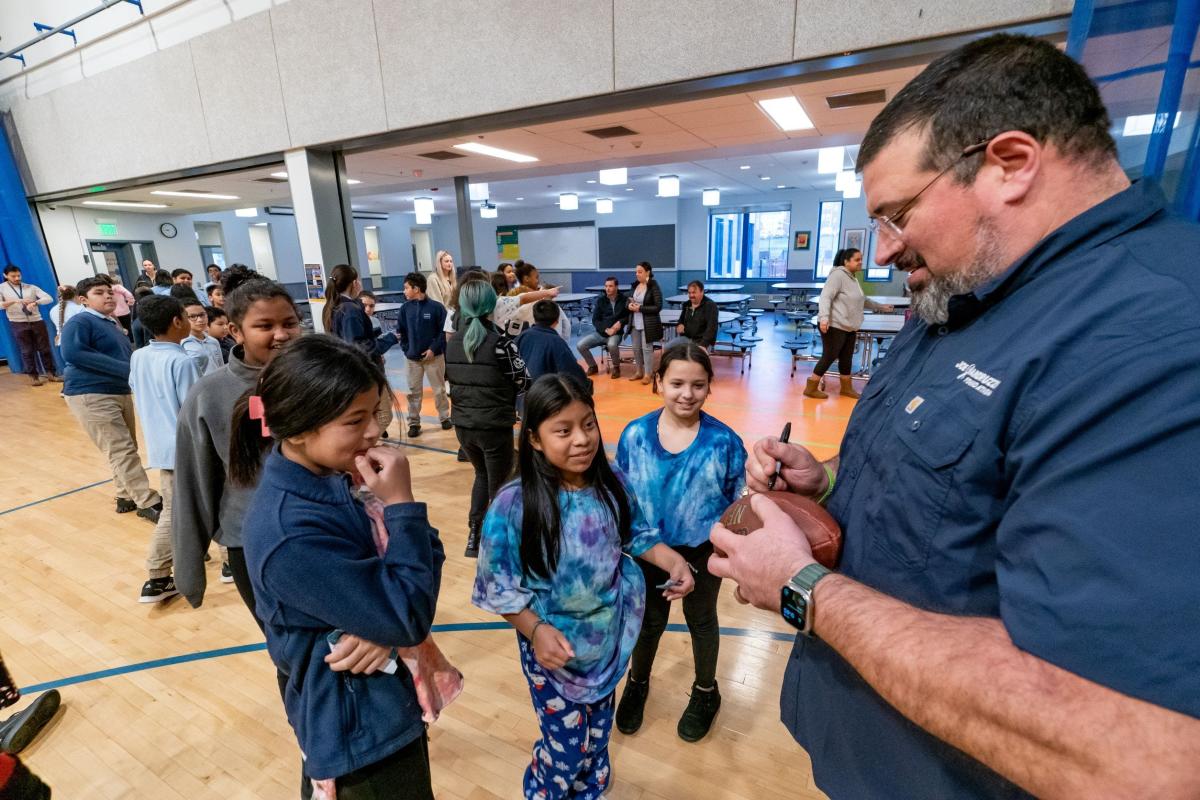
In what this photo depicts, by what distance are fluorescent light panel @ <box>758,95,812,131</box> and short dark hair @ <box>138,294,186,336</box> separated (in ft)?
14.6

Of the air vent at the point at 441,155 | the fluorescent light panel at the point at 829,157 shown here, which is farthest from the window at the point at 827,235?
the air vent at the point at 441,155

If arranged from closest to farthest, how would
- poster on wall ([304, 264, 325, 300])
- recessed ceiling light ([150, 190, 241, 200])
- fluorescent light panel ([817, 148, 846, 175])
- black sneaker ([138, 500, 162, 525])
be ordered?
1. black sneaker ([138, 500, 162, 525])
2. poster on wall ([304, 264, 325, 300])
3. fluorescent light panel ([817, 148, 846, 175])
4. recessed ceiling light ([150, 190, 241, 200])

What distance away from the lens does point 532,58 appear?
412 centimetres

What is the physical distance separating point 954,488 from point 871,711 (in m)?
0.46

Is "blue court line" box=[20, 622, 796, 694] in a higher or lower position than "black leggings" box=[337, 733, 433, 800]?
lower

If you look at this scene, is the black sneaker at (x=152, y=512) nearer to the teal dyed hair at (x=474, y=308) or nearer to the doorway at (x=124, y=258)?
the teal dyed hair at (x=474, y=308)

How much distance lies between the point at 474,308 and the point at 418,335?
2353mm

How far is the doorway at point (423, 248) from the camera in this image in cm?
2230

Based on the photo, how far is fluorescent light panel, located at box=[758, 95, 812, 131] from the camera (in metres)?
4.43

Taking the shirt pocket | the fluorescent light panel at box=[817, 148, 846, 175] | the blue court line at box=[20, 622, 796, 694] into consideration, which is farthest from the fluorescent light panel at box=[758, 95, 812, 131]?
the shirt pocket

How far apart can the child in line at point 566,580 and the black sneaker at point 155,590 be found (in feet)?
8.90

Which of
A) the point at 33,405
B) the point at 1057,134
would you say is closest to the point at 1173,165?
the point at 1057,134

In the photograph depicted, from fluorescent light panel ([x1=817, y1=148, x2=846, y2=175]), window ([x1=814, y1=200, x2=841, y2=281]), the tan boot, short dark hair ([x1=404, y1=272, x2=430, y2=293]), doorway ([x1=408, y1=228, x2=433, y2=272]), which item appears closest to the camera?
short dark hair ([x1=404, y1=272, x2=430, y2=293])

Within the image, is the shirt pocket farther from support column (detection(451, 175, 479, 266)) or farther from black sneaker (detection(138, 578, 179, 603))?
support column (detection(451, 175, 479, 266))
